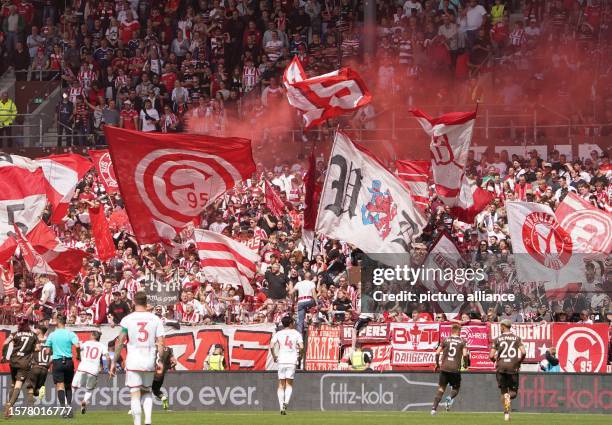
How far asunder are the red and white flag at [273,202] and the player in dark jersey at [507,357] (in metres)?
9.85

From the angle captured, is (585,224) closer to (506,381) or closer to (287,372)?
(506,381)

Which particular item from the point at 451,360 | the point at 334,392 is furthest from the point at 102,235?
the point at 451,360

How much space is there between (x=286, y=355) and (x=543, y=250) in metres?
5.72

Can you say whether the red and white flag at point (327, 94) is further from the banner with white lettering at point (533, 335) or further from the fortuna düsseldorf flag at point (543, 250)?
the banner with white lettering at point (533, 335)

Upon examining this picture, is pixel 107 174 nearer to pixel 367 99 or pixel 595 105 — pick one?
pixel 367 99

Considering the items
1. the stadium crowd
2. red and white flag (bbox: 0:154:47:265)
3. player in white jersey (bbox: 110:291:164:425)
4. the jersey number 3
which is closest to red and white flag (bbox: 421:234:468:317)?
the stadium crowd

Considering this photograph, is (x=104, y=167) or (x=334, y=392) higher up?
(x=104, y=167)

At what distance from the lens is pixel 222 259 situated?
106ft

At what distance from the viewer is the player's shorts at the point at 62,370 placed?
29.5 m

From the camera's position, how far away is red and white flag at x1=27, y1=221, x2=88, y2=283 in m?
34.0

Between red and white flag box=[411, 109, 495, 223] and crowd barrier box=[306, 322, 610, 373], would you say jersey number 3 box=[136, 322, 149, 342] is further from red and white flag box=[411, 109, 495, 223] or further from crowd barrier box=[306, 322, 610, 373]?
red and white flag box=[411, 109, 495, 223]

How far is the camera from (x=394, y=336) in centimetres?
3164

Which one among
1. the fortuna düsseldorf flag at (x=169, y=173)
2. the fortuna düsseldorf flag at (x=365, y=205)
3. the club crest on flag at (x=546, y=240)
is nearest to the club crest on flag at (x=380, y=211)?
the fortuna düsseldorf flag at (x=365, y=205)

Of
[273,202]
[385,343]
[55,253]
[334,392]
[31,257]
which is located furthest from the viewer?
[273,202]
